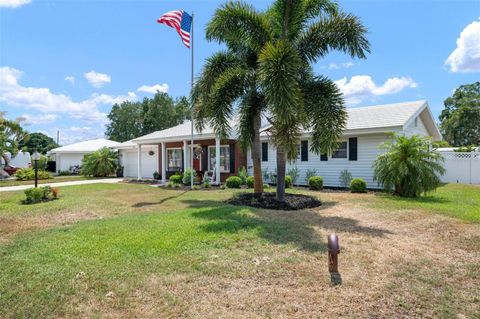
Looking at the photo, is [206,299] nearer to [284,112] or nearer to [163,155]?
[284,112]

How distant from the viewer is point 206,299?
3891mm

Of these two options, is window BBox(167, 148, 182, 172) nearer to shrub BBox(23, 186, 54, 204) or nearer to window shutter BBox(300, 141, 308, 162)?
window shutter BBox(300, 141, 308, 162)

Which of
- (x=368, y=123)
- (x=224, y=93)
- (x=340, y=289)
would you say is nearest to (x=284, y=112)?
(x=224, y=93)

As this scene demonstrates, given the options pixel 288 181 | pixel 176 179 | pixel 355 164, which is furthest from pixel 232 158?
pixel 355 164

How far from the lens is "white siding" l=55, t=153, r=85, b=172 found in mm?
33500

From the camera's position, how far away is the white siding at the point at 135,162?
24500mm

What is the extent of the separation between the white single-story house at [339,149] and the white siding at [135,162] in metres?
1.17

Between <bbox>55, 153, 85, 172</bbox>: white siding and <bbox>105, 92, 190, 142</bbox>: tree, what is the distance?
10732mm

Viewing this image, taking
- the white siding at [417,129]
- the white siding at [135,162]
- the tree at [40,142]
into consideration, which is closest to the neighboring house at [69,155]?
the white siding at [135,162]

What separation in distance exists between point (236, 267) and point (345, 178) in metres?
11.5

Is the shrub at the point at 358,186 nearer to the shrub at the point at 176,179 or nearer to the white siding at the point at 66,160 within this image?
the shrub at the point at 176,179

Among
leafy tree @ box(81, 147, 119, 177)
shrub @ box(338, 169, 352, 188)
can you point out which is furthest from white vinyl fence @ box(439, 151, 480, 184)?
leafy tree @ box(81, 147, 119, 177)

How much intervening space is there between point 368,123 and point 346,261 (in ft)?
36.0

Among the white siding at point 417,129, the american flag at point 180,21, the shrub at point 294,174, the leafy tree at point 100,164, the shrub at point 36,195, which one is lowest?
the shrub at point 36,195
